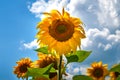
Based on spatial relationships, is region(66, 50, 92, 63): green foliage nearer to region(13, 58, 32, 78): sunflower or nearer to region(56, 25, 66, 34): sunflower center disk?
region(56, 25, 66, 34): sunflower center disk

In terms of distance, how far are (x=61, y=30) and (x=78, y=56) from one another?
2.63ft

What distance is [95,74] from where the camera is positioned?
9430mm

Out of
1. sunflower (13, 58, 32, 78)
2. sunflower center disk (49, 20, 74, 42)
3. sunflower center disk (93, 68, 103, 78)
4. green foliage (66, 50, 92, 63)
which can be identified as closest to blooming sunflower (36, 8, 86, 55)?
sunflower center disk (49, 20, 74, 42)

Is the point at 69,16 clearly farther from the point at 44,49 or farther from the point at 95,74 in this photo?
the point at 95,74

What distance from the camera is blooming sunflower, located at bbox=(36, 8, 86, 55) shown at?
4391 millimetres

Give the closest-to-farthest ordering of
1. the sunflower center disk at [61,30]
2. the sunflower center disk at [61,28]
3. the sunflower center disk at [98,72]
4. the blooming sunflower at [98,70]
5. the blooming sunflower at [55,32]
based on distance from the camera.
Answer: the blooming sunflower at [55,32]
the sunflower center disk at [61,30]
the sunflower center disk at [61,28]
the sunflower center disk at [98,72]
the blooming sunflower at [98,70]

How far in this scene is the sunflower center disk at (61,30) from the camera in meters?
4.53

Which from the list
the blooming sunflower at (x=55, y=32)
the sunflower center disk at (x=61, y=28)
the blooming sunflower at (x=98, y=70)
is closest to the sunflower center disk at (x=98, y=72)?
the blooming sunflower at (x=98, y=70)

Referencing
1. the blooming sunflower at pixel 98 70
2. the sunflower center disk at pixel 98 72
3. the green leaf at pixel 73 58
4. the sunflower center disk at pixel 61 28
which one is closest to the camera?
the green leaf at pixel 73 58

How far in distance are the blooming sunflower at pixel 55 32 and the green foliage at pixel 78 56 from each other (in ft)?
0.83

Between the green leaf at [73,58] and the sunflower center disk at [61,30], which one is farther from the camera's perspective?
the sunflower center disk at [61,30]

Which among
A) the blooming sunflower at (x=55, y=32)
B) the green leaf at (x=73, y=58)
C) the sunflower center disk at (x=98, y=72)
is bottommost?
the green leaf at (x=73, y=58)

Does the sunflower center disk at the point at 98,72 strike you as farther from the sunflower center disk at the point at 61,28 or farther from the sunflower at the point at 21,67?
the sunflower center disk at the point at 61,28

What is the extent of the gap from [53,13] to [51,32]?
0.25 meters
